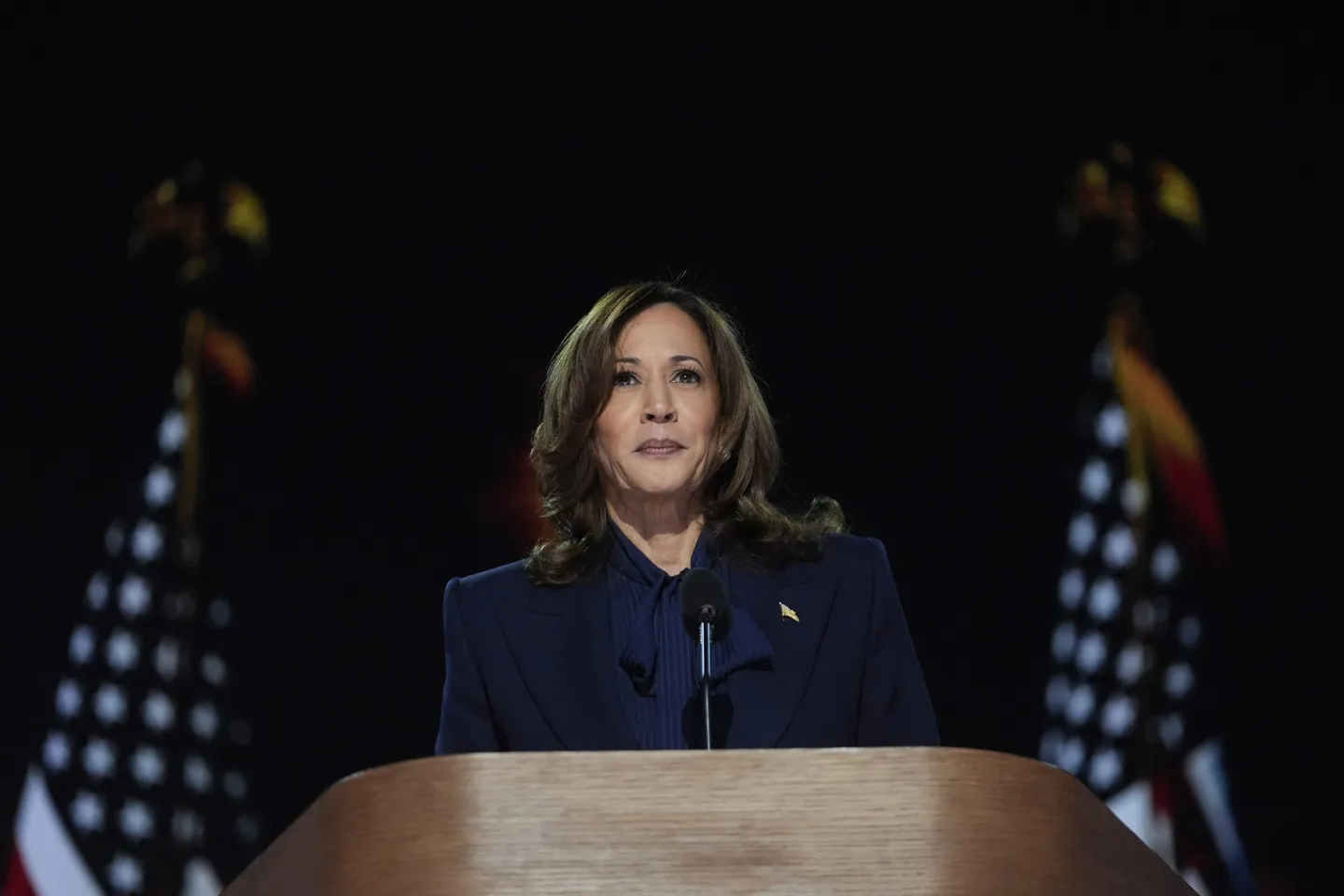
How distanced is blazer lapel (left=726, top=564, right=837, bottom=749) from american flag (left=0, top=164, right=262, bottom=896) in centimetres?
220

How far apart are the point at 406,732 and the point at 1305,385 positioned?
241 centimetres

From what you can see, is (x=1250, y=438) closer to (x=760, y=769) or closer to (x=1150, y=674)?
(x=1150, y=674)

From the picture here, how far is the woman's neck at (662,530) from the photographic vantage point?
2.14 metres

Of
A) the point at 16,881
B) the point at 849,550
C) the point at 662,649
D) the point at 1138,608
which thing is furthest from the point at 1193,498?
the point at 16,881

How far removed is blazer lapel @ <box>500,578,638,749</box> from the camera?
190 cm

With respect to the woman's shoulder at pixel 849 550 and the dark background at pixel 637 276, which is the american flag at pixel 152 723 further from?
the woman's shoulder at pixel 849 550

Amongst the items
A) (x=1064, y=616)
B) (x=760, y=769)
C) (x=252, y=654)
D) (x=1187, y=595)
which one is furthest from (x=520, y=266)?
(x=760, y=769)

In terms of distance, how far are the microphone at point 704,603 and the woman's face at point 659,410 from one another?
0.42 m

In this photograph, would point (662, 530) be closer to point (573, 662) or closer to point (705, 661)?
point (573, 662)

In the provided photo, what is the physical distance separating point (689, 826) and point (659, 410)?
39.3 inches

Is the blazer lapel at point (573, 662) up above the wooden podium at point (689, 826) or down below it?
below

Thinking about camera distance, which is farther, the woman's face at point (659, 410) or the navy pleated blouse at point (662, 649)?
the woman's face at point (659, 410)

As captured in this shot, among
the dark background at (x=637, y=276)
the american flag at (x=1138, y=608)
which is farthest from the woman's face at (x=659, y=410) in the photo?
the american flag at (x=1138, y=608)

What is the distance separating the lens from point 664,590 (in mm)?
2064
